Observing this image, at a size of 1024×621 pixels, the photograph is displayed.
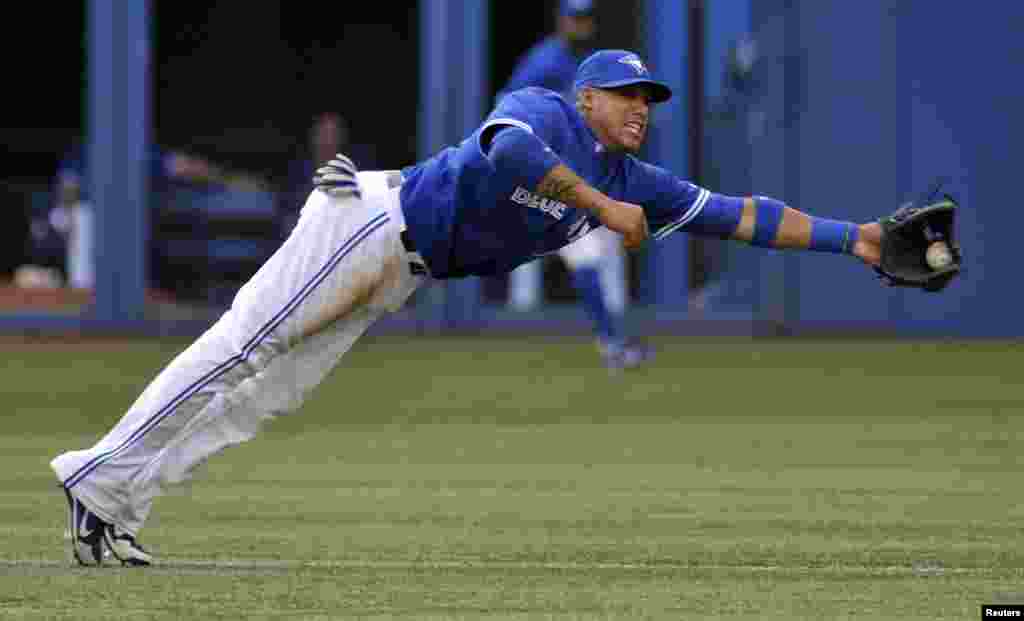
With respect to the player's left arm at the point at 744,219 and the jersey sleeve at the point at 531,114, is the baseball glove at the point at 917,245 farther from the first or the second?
the jersey sleeve at the point at 531,114

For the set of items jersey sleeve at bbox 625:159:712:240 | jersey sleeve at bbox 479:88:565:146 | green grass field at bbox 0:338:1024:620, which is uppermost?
jersey sleeve at bbox 479:88:565:146

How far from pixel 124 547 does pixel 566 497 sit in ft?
8.34

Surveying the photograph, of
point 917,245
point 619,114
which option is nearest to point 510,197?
point 619,114

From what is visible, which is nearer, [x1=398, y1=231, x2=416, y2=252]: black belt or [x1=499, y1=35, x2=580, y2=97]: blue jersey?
[x1=398, y1=231, x2=416, y2=252]: black belt

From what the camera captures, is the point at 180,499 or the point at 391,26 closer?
the point at 180,499

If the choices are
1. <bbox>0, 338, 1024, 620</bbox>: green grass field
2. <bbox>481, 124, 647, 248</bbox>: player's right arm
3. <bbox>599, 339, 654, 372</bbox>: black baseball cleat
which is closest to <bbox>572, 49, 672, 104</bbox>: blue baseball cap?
<bbox>481, 124, 647, 248</bbox>: player's right arm

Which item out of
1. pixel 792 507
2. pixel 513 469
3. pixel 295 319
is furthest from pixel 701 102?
pixel 295 319

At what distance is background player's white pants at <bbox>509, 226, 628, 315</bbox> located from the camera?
630 inches

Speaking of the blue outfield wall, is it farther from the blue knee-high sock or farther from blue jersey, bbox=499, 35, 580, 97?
blue jersey, bbox=499, 35, 580, 97

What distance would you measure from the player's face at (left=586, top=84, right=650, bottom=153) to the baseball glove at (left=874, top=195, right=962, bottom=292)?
2.82 ft

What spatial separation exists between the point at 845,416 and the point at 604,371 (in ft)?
10.9

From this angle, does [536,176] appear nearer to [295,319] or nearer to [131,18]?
[295,319]

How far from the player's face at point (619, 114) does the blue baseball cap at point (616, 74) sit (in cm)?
3

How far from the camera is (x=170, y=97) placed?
784 inches
